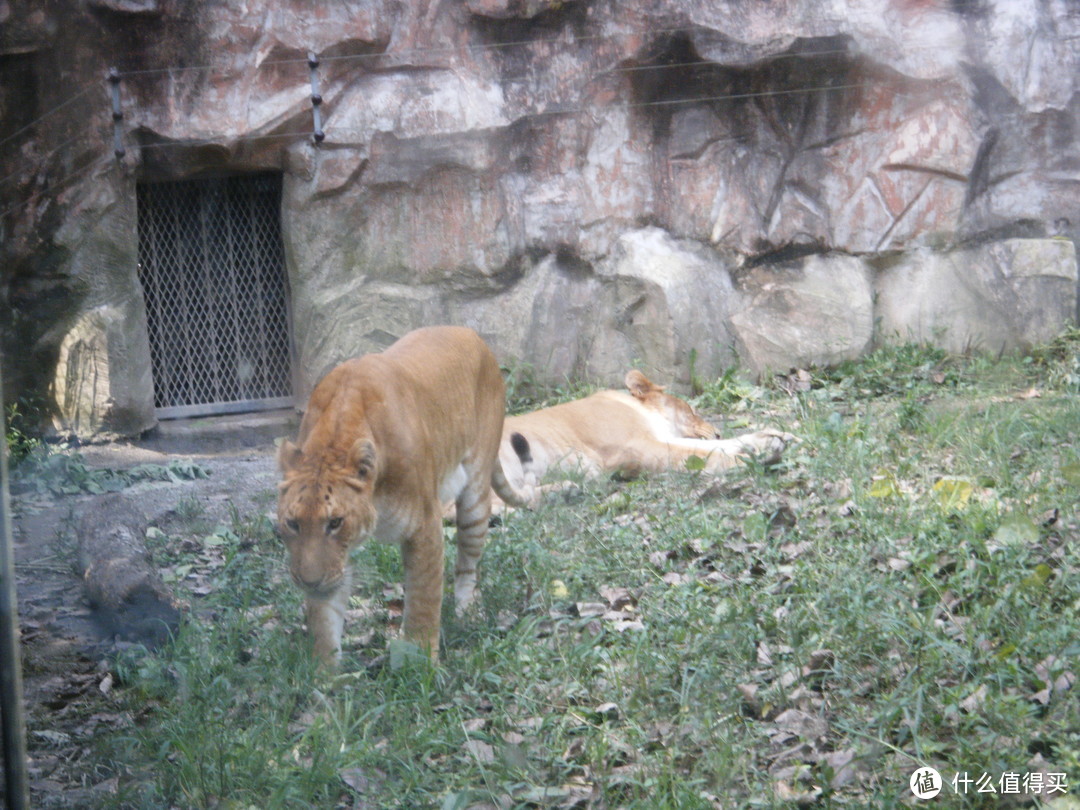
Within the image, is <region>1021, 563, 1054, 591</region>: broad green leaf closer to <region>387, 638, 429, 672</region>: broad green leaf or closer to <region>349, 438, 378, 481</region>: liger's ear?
<region>387, 638, 429, 672</region>: broad green leaf

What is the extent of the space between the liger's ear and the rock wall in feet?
15.3

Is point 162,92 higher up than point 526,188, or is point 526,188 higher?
point 162,92

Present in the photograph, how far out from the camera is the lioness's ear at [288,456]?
3.52 m

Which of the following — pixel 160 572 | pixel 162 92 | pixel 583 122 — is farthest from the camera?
pixel 583 122

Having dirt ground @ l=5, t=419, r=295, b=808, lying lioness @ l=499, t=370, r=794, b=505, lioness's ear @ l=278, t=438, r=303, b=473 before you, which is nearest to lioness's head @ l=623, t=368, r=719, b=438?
lying lioness @ l=499, t=370, r=794, b=505

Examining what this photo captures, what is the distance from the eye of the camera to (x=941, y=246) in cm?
831

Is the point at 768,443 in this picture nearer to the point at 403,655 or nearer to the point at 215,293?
the point at 403,655

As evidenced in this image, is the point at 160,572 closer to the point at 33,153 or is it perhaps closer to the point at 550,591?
the point at 550,591

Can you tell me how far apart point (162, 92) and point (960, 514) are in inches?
244

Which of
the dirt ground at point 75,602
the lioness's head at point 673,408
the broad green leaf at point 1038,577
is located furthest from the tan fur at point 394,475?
the lioness's head at point 673,408

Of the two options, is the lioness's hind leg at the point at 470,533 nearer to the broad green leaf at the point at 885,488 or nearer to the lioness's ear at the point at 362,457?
the lioness's ear at the point at 362,457

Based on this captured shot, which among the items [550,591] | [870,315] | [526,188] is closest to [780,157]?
[870,315]

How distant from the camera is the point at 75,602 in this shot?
14.8 ft

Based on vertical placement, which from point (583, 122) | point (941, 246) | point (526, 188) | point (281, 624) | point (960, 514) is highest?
point (583, 122)
